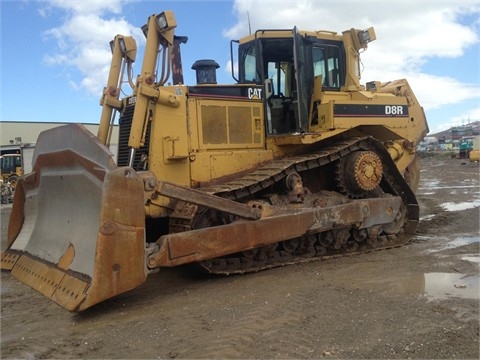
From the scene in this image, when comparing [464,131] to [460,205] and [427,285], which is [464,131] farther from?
[427,285]

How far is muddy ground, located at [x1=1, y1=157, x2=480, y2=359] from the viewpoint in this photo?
369cm

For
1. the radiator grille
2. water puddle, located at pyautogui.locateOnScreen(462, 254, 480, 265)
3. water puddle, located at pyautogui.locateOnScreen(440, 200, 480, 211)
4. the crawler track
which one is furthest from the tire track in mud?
water puddle, located at pyautogui.locateOnScreen(440, 200, 480, 211)

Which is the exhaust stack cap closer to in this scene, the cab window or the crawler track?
the crawler track

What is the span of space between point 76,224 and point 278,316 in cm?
251

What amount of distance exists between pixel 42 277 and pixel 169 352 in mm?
2280

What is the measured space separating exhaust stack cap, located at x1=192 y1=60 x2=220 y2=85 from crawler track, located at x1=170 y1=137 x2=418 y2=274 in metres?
1.48

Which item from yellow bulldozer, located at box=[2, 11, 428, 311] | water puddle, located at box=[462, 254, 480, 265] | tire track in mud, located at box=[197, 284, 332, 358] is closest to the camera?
tire track in mud, located at box=[197, 284, 332, 358]

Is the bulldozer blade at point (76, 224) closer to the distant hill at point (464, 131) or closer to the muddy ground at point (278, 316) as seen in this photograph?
the muddy ground at point (278, 316)

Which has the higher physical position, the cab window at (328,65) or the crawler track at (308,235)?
the cab window at (328,65)

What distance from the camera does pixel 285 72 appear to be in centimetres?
724

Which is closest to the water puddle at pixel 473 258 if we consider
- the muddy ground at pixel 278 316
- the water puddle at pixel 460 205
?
the muddy ground at pixel 278 316

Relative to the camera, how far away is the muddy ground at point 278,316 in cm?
369

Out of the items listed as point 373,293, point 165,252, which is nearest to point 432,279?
point 373,293

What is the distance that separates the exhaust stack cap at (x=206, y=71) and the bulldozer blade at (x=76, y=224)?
7.34ft
